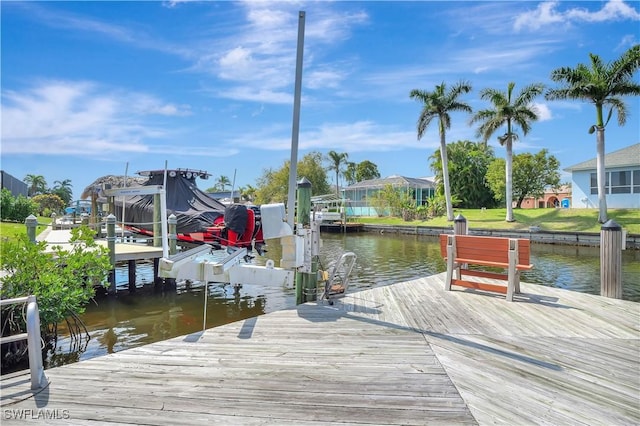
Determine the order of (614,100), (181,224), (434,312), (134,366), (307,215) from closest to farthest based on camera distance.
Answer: (134,366), (434,312), (307,215), (181,224), (614,100)

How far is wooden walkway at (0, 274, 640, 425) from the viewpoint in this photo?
286 centimetres

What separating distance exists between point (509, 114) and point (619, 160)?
8469 millimetres

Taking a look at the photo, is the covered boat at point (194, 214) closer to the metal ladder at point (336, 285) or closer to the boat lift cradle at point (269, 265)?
the boat lift cradle at point (269, 265)

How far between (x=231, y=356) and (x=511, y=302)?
14.3 ft

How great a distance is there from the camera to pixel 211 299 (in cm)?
1043

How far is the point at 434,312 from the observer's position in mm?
5578

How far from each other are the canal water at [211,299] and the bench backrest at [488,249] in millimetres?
2225

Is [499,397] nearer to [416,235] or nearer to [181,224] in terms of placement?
[181,224]

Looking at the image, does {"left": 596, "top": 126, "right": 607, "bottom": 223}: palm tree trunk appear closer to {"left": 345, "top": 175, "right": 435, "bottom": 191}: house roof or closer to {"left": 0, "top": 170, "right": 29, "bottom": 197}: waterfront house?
{"left": 345, "top": 175, "right": 435, "bottom": 191}: house roof

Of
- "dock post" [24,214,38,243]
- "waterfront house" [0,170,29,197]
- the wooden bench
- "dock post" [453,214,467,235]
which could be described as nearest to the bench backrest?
the wooden bench

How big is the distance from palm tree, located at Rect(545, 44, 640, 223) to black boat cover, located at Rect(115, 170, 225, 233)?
76.4 feet

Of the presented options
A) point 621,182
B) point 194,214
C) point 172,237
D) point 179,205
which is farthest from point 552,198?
point 172,237

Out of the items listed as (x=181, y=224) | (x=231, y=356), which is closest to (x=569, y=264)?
(x=181, y=224)

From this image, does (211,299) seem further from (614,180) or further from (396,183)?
(396,183)
